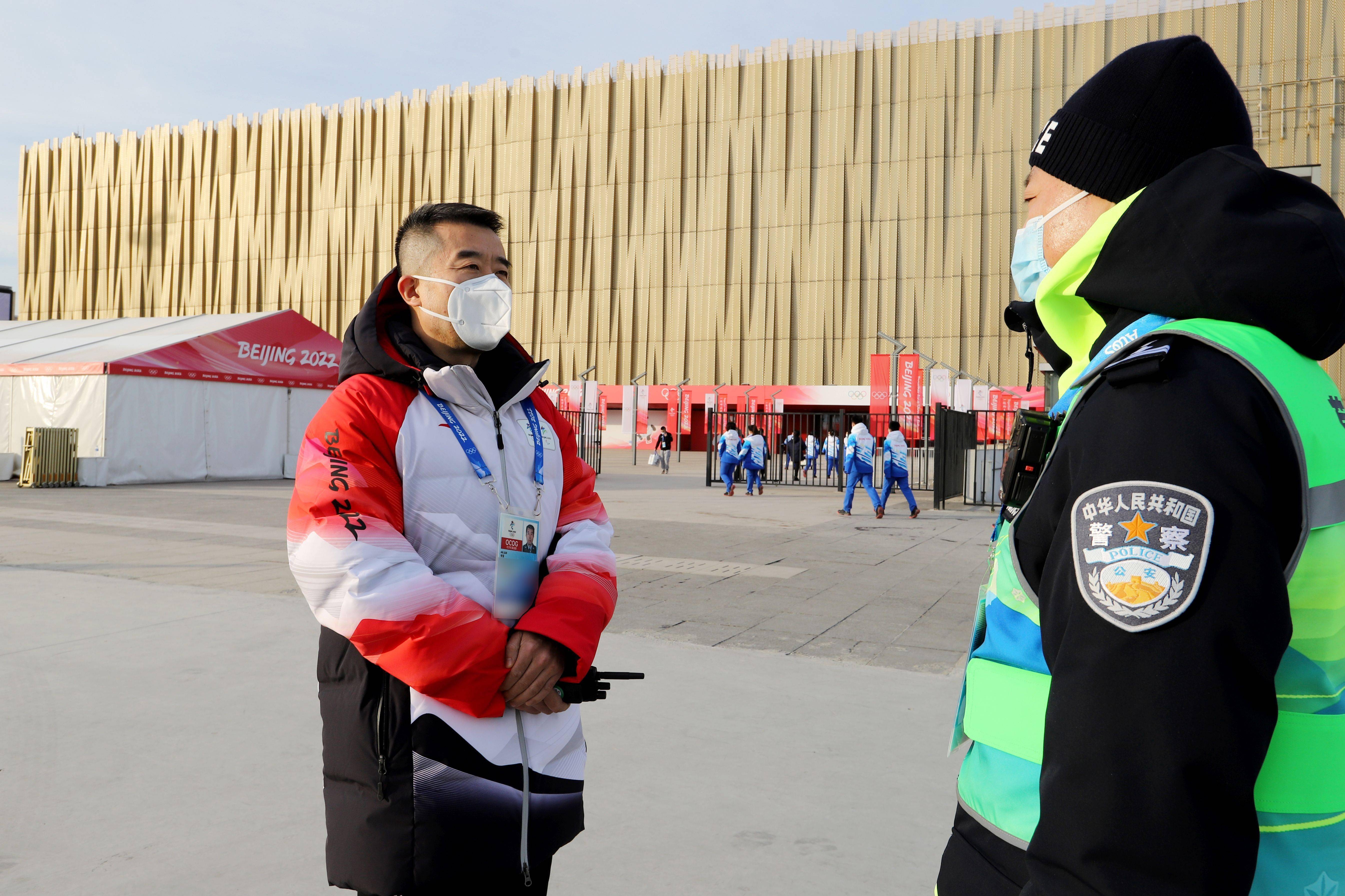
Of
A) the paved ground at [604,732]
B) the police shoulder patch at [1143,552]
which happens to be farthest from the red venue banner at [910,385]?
the police shoulder patch at [1143,552]

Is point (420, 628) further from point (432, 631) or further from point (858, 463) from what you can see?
point (858, 463)

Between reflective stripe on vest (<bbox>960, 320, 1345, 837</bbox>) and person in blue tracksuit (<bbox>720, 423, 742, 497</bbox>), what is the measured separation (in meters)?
18.3

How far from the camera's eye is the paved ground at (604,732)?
288 cm

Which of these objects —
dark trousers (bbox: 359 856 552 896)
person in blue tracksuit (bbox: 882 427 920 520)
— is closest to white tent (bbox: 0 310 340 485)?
person in blue tracksuit (bbox: 882 427 920 520)

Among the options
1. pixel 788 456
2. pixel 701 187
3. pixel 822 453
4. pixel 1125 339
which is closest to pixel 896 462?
pixel 788 456

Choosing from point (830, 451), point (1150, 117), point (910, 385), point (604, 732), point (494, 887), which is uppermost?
point (910, 385)

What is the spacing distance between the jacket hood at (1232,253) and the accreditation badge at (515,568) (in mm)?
1273

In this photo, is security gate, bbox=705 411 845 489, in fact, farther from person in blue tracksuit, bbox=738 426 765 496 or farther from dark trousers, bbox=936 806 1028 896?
dark trousers, bbox=936 806 1028 896

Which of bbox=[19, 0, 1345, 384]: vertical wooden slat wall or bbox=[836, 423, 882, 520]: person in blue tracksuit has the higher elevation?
bbox=[19, 0, 1345, 384]: vertical wooden slat wall

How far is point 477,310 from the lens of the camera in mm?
2197

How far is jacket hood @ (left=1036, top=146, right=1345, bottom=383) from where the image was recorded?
Result: 0.97 m

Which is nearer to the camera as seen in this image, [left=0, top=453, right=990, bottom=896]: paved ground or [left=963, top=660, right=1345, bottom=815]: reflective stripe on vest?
[left=963, top=660, right=1345, bottom=815]: reflective stripe on vest

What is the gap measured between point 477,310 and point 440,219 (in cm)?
24

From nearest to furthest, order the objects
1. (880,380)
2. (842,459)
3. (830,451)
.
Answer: (842,459), (830,451), (880,380)
